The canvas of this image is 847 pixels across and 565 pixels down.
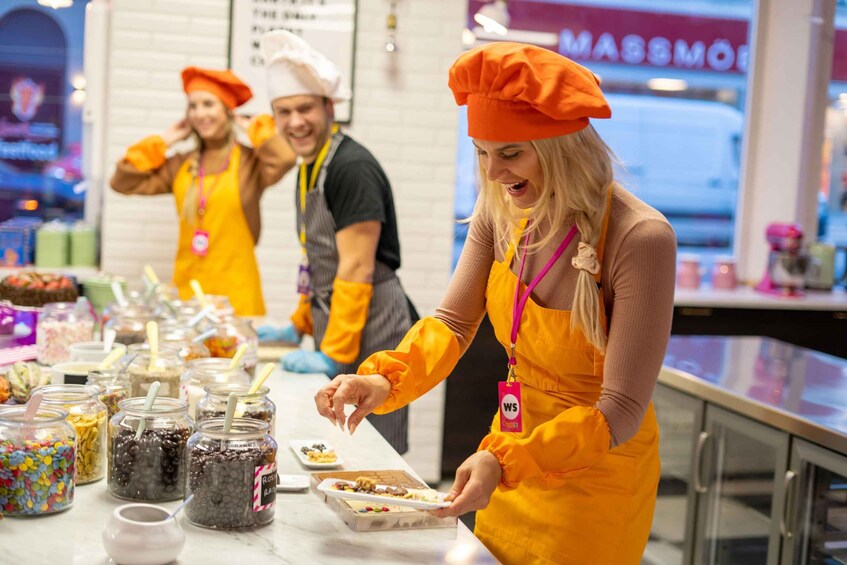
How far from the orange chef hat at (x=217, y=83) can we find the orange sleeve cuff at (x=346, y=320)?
1.42 metres

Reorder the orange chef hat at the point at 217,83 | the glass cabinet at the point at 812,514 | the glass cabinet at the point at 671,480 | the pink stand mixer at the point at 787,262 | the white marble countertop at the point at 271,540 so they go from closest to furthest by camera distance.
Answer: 1. the white marble countertop at the point at 271,540
2. the glass cabinet at the point at 812,514
3. the glass cabinet at the point at 671,480
4. the orange chef hat at the point at 217,83
5. the pink stand mixer at the point at 787,262

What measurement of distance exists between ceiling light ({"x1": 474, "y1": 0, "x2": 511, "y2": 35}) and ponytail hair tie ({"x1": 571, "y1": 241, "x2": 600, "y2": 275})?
3675 mm

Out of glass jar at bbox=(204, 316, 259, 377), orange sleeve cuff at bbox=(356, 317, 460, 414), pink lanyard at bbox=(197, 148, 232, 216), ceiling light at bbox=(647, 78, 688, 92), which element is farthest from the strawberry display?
ceiling light at bbox=(647, 78, 688, 92)

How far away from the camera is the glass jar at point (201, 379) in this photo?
2.00 metres

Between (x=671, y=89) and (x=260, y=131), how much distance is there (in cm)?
275

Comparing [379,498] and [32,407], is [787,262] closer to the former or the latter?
[379,498]

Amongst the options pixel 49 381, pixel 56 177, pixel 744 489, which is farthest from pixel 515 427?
pixel 56 177

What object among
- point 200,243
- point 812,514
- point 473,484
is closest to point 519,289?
point 473,484

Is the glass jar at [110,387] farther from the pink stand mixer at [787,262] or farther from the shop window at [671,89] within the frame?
the pink stand mixer at [787,262]

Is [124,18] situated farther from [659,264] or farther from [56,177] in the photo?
[659,264]

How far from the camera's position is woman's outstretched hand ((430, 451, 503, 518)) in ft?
4.99

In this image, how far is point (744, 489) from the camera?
335 cm

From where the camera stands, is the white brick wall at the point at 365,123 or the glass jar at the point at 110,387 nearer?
the glass jar at the point at 110,387

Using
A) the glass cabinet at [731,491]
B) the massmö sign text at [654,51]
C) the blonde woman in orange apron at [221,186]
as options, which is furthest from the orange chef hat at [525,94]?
the massmö sign text at [654,51]
